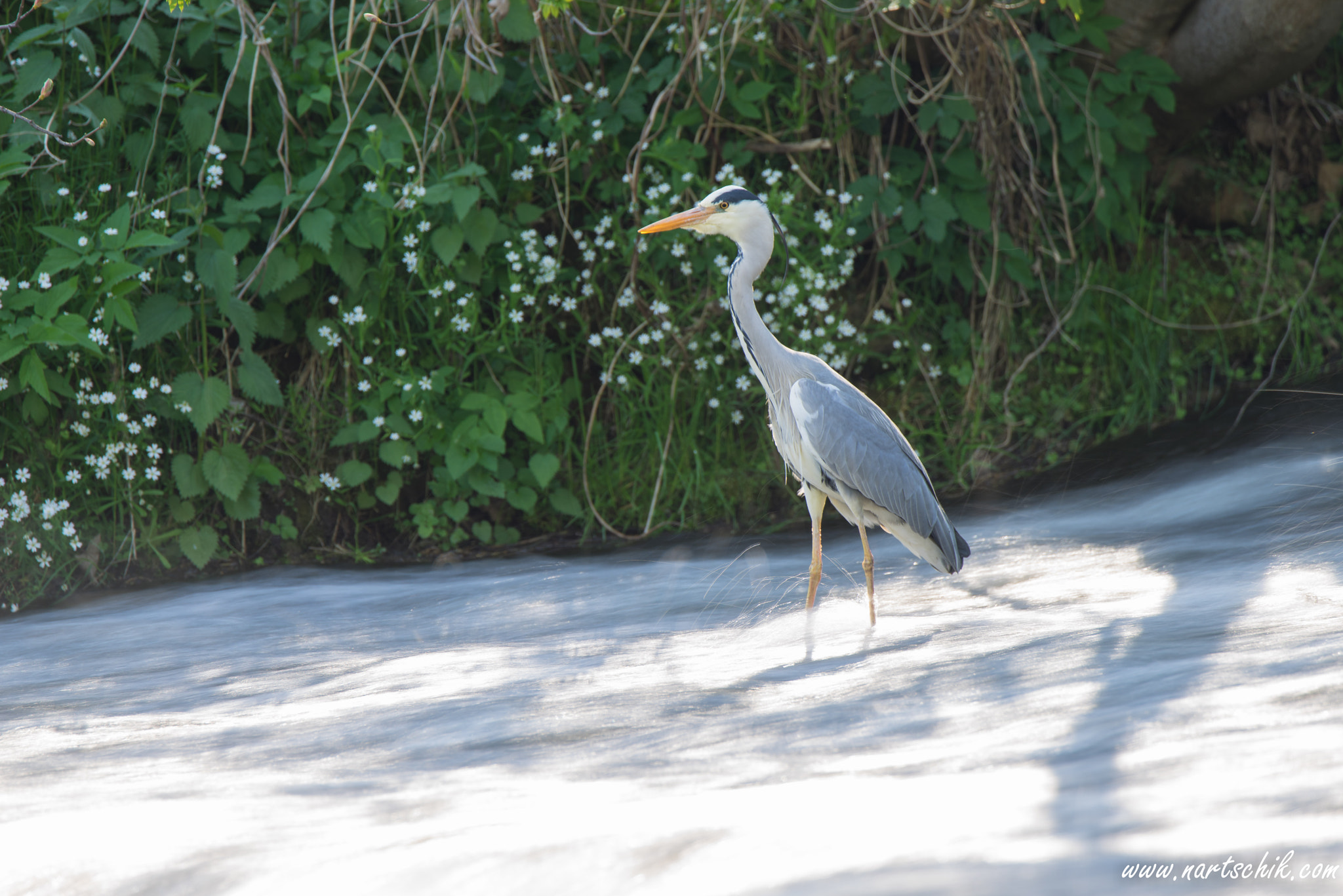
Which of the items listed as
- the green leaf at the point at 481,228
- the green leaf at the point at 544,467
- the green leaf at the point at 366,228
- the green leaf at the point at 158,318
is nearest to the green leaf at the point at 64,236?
the green leaf at the point at 158,318

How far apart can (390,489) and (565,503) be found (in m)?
0.66

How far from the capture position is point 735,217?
3219 millimetres

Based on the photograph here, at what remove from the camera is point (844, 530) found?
4375 millimetres

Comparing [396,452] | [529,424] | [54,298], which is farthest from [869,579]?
[54,298]

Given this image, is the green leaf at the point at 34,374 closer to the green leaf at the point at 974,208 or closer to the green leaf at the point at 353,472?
the green leaf at the point at 353,472

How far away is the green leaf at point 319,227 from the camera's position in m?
3.58

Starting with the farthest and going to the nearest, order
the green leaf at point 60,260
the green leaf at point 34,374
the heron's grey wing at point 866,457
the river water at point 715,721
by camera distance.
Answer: the green leaf at point 60,260
the green leaf at point 34,374
the heron's grey wing at point 866,457
the river water at point 715,721

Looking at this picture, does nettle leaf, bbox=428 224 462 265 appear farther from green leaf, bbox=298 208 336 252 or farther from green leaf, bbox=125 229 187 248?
green leaf, bbox=125 229 187 248

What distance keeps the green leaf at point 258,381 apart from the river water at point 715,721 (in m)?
0.69

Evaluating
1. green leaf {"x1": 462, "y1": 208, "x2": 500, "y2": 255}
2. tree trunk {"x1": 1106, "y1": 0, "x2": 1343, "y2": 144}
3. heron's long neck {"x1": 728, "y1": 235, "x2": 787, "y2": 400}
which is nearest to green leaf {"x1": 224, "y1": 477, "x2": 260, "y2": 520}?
green leaf {"x1": 462, "y1": 208, "x2": 500, "y2": 255}

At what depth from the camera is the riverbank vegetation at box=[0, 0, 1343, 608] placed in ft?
12.1

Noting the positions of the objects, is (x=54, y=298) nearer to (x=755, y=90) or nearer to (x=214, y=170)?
(x=214, y=170)

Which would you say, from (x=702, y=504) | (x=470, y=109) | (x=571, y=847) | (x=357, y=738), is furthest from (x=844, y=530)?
(x=571, y=847)

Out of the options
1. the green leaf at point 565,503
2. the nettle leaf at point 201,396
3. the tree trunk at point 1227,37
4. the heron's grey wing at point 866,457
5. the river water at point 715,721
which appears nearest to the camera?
the river water at point 715,721
